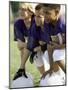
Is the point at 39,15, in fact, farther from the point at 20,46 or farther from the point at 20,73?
the point at 20,73

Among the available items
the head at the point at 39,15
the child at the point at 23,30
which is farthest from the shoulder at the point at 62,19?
the child at the point at 23,30

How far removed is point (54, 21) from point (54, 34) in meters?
0.13

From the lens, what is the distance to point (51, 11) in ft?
7.29

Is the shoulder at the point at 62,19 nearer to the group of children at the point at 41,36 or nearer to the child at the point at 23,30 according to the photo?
the group of children at the point at 41,36

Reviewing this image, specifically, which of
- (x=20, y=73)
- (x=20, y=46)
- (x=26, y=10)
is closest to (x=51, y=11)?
(x=26, y=10)

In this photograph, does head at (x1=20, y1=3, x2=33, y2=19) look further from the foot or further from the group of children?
the foot

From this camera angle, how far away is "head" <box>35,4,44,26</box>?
2180 millimetres

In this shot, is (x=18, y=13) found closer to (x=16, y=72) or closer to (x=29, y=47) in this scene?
(x=29, y=47)

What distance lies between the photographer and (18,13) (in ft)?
7.00

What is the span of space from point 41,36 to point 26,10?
0.95 ft

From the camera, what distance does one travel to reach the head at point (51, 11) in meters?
2.21

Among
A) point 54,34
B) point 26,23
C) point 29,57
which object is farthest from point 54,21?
point 29,57

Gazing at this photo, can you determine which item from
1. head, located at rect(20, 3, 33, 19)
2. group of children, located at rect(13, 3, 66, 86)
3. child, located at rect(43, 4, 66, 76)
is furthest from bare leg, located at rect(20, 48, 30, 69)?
head, located at rect(20, 3, 33, 19)

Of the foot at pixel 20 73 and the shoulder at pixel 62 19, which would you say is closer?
the foot at pixel 20 73
